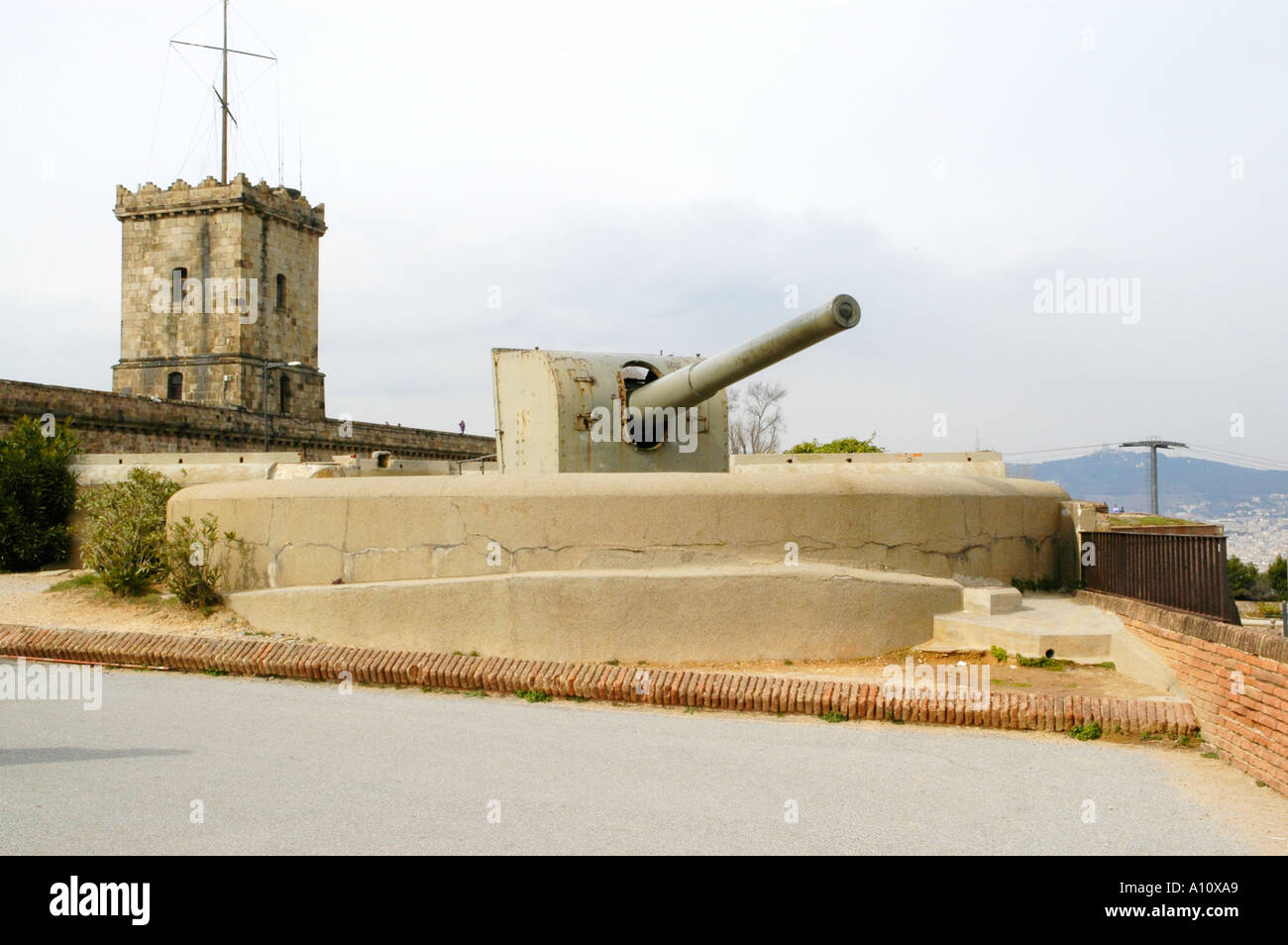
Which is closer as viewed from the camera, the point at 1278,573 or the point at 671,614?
the point at 671,614

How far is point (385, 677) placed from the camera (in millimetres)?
7246

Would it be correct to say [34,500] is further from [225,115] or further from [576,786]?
[225,115]

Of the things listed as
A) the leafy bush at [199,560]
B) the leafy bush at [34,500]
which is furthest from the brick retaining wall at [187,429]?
the leafy bush at [199,560]

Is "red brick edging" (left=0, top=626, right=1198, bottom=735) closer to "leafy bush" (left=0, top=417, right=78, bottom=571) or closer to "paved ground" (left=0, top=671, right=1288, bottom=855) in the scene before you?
"paved ground" (left=0, top=671, right=1288, bottom=855)

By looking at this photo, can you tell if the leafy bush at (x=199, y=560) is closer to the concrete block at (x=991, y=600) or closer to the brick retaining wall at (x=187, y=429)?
the concrete block at (x=991, y=600)

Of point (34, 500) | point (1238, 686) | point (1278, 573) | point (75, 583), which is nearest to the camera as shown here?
point (1238, 686)

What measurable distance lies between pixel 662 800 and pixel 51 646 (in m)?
5.87

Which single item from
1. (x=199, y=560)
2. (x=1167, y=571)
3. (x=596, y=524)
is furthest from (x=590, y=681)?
(x=1167, y=571)

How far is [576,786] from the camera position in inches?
184

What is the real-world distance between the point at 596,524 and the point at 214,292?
44.1 m

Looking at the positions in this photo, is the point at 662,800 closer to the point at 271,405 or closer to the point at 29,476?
the point at 29,476

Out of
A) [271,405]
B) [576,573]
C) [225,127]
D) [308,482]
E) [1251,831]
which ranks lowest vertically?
[1251,831]

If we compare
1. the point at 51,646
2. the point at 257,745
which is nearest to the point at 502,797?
the point at 257,745

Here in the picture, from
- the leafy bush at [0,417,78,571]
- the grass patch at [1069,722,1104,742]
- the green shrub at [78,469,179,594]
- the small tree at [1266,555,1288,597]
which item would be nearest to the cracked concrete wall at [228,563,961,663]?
the grass patch at [1069,722,1104,742]
